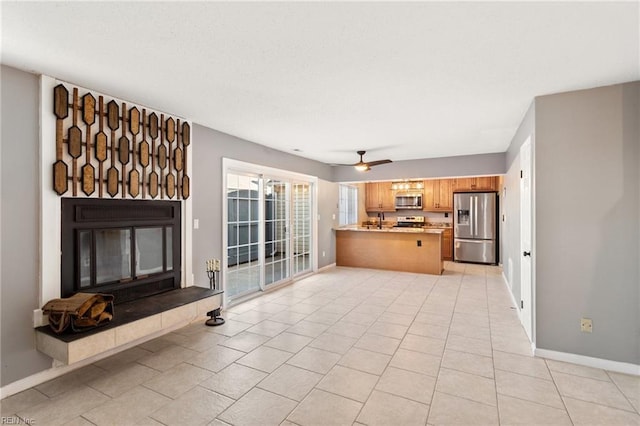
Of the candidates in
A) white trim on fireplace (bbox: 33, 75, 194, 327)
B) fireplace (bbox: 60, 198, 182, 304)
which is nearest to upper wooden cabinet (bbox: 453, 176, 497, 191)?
fireplace (bbox: 60, 198, 182, 304)

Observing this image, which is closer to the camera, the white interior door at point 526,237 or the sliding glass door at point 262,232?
the white interior door at point 526,237

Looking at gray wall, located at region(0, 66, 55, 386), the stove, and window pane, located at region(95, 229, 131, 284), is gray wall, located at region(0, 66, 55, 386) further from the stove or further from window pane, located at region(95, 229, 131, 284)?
the stove

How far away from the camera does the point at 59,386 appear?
8.04ft

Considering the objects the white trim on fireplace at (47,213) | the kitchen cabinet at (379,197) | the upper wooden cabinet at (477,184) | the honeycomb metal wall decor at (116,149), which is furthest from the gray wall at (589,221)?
the kitchen cabinet at (379,197)

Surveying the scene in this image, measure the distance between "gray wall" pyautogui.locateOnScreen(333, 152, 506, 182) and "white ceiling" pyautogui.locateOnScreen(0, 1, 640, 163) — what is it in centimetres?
246

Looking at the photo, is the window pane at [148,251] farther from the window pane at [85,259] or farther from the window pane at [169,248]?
the window pane at [85,259]

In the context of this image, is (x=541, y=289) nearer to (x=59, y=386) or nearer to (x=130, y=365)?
(x=130, y=365)

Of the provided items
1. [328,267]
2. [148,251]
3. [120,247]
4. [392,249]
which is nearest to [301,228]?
[328,267]

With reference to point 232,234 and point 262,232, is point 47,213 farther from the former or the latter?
point 262,232

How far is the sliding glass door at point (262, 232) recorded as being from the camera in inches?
181

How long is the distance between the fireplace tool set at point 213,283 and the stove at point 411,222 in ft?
20.8

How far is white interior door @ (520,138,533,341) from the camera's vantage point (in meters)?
3.25

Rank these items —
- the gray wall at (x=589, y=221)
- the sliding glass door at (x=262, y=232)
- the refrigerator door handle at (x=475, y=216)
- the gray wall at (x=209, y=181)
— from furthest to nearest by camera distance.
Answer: the refrigerator door handle at (x=475, y=216) < the sliding glass door at (x=262, y=232) < the gray wall at (x=209, y=181) < the gray wall at (x=589, y=221)

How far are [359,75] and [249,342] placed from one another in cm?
285
